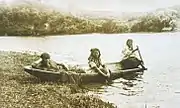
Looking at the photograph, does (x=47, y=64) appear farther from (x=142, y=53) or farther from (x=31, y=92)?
(x=142, y=53)

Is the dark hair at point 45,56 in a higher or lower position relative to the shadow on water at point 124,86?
higher

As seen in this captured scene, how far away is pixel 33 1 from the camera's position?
1.45 meters

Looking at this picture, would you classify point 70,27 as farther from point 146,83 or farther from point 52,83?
point 146,83

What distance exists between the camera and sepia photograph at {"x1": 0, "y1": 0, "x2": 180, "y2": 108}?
4.60 ft

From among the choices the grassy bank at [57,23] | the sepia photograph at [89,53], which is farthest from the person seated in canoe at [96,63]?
the grassy bank at [57,23]

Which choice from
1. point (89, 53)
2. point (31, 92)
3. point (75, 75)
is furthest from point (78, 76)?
point (31, 92)

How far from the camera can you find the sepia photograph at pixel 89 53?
4.60ft

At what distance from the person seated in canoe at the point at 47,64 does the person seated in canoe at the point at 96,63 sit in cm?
12

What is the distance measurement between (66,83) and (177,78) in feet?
1.71

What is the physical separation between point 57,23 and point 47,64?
0.20 m

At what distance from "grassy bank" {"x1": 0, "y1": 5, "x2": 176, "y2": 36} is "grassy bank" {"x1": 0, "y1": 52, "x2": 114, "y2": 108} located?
130mm

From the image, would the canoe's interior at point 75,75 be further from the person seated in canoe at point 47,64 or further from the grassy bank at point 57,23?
the grassy bank at point 57,23

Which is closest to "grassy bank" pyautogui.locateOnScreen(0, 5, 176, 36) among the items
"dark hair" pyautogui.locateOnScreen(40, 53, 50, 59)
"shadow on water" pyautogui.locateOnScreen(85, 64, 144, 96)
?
"dark hair" pyautogui.locateOnScreen(40, 53, 50, 59)

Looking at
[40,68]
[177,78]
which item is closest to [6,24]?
[40,68]
